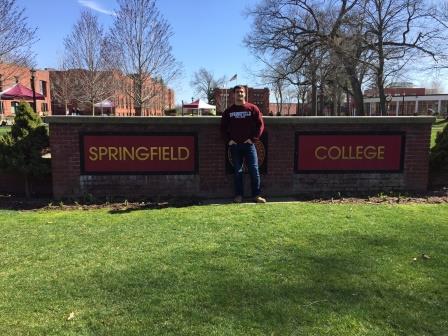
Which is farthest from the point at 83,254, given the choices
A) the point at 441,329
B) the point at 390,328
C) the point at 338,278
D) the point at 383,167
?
the point at 383,167

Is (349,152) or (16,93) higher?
(16,93)

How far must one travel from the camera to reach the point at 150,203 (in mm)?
7441

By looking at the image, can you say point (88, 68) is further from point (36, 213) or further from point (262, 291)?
point (262, 291)

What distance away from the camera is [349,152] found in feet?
26.8

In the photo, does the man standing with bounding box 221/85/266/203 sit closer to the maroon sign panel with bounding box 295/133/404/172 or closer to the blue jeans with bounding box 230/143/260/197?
the blue jeans with bounding box 230/143/260/197

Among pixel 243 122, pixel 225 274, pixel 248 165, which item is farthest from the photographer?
pixel 248 165

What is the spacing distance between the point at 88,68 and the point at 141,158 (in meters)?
25.8

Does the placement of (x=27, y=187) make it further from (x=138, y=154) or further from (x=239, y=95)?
(x=239, y=95)

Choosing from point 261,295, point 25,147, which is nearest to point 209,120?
point 25,147

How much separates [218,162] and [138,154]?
1.35m

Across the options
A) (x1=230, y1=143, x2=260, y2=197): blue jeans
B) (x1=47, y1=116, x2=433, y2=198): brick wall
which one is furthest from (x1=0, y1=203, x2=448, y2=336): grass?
(x1=47, y1=116, x2=433, y2=198): brick wall

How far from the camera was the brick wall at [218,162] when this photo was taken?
775 cm

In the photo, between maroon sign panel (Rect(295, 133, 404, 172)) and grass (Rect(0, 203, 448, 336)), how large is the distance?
175 cm

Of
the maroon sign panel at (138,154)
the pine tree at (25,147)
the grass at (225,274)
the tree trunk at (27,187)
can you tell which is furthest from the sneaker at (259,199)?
the tree trunk at (27,187)
